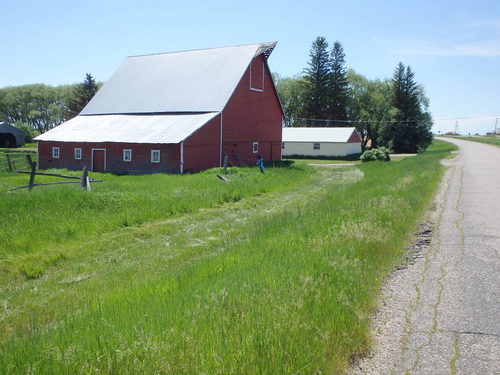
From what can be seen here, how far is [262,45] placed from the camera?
123 feet

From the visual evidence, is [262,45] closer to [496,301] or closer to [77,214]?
[77,214]

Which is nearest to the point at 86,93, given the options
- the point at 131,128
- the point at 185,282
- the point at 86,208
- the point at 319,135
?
the point at 319,135

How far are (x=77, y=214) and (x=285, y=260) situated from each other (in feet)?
26.3

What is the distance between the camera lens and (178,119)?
3362 centimetres

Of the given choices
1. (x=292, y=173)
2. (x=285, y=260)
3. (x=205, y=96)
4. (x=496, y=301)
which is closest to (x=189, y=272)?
(x=285, y=260)

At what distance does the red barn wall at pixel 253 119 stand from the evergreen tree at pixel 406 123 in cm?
3692

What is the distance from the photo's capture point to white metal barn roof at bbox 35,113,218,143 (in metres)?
30.3

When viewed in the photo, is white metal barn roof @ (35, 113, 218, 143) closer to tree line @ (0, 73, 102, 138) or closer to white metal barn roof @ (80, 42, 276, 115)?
white metal barn roof @ (80, 42, 276, 115)

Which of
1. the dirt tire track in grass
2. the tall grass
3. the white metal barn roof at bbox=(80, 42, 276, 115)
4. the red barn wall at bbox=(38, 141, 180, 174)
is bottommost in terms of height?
the dirt tire track in grass

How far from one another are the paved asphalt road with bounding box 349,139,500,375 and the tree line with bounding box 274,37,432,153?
218ft

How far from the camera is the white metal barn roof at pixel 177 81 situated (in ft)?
115

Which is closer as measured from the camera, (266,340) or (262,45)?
(266,340)

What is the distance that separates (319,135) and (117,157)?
36290 millimetres

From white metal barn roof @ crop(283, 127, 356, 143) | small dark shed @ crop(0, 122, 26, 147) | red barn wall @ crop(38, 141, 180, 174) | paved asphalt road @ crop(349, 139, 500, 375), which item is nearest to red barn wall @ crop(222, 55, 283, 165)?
red barn wall @ crop(38, 141, 180, 174)
